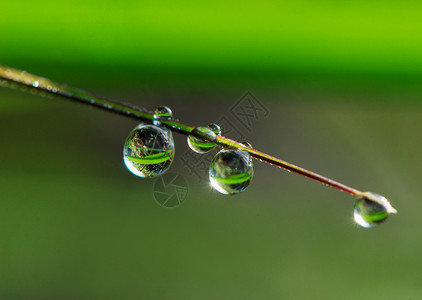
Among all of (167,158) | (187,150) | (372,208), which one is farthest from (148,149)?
(187,150)

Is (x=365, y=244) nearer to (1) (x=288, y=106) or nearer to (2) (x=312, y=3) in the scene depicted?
(1) (x=288, y=106)

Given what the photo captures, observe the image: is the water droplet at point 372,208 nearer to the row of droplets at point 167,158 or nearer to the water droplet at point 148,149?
the row of droplets at point 167,158

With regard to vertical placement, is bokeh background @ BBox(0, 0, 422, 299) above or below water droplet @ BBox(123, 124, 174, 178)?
above

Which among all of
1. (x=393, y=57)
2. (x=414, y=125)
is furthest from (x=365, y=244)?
(x=393, y=57)

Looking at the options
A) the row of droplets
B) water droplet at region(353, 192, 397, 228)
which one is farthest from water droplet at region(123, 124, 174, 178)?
water droplet at region(353, 192, 397, 228)

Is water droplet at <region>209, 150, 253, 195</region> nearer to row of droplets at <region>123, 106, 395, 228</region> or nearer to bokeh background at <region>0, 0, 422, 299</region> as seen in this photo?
row of droplets at <region>123, 106, 395, 228</region>

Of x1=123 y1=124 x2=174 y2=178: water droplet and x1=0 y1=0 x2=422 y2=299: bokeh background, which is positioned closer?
x1=123 y1=124 x2=174 y2=178: water droplet
